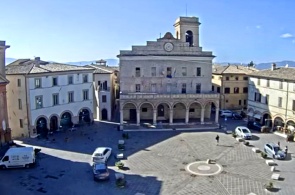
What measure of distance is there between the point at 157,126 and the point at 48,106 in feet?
60.7

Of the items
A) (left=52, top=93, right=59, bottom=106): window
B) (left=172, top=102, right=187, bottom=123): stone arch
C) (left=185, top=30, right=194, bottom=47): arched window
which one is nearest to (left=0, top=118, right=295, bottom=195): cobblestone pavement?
(left=52, top=93, right=59, bottom=106): window

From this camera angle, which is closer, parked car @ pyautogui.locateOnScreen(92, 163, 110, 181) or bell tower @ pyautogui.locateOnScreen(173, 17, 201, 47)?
parked car @ pyautogui.locateOnScreen(92, 163, 110, 181)

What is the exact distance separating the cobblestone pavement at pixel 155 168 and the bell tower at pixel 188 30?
20.7 m

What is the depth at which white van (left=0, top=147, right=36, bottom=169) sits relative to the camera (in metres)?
32.9

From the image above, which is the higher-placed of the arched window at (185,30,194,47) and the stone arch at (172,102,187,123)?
the arched window at (185,30,194,47)

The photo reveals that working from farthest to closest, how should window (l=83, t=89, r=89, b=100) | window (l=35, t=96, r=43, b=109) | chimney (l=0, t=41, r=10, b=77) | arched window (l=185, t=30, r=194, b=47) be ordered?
arched window (l=185, t=30, r=194, b=47) → window (l=83, t=89, r=89, b=100) → window (l=35, t=96, r=43, b=109) → chimney (l=0, t=41, r=10, b=77)

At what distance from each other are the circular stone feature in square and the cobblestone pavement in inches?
26.7

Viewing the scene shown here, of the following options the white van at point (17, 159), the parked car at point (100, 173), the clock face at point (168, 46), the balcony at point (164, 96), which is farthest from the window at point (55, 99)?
the parked car at point (100, 173)

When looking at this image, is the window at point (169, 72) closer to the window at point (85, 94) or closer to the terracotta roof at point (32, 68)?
the window at point (85, 94)

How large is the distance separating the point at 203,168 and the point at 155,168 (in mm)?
5356

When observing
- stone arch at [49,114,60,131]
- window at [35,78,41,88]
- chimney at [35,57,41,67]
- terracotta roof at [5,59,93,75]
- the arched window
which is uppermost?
the arched window

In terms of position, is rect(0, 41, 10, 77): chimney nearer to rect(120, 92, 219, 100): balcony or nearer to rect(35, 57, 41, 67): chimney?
rect(35, 57, 41, 67): chimney

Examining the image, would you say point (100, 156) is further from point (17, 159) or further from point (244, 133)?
point (244, 133)

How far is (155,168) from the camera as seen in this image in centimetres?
3334
